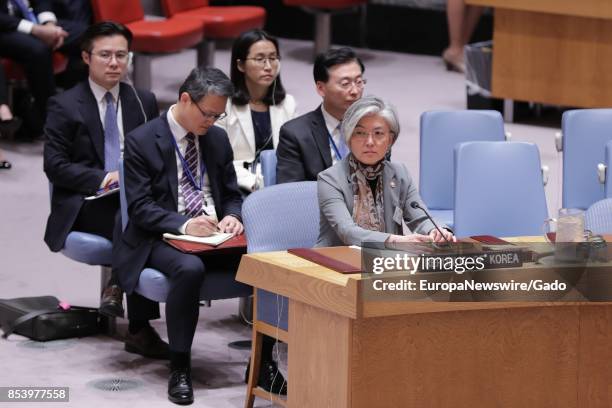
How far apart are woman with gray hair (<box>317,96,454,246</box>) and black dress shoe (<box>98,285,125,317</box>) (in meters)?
1.03

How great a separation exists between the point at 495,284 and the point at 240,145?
2.16 metres

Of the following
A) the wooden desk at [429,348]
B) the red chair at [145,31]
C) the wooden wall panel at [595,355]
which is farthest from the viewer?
the red chair at [145,31]

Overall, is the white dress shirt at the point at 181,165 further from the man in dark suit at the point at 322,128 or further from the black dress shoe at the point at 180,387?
the black dress shoe at the point at 180,387

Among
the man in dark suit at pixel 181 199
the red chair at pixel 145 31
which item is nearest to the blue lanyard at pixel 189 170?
the man in dark suit at pixel 181 199

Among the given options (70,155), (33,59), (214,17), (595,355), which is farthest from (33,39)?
(595,355)

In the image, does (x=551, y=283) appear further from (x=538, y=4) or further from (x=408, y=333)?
(x=538, y=4)

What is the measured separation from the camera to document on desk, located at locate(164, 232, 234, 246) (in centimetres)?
531

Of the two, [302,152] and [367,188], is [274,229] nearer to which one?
[367,188]

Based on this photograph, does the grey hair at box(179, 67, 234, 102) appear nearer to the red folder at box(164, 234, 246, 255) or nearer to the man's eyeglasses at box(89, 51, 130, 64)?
the red folder at box(164, 234, 246, 255)

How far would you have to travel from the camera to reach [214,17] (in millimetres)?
10516

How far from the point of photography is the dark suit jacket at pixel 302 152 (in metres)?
5.76

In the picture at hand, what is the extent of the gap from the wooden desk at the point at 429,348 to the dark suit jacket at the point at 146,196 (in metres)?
0.67

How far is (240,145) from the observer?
637 centimetres

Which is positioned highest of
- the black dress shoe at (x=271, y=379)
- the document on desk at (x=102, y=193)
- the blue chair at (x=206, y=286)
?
the document on desk at (x=102, y=193)
